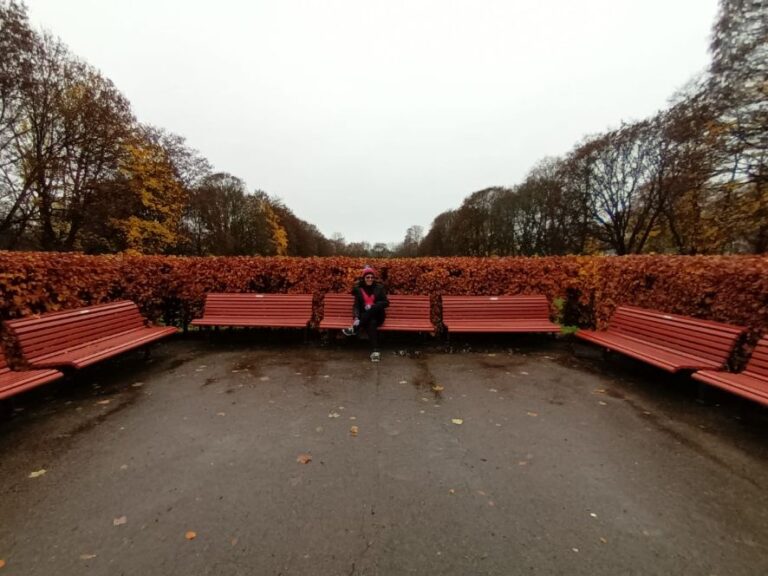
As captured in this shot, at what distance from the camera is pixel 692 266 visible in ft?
18.4

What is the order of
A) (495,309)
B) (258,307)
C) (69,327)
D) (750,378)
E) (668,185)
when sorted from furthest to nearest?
1. (668,185)
2. (258,307)
3. (495,309)
4. (69,327)
5. (750,378)

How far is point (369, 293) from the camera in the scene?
23.4 ft

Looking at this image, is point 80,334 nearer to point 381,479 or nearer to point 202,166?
point 381,479

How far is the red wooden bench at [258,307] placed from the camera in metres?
7.57

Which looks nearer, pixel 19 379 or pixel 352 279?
pixel 19 379

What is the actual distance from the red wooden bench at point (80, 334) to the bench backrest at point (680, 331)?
7386mm

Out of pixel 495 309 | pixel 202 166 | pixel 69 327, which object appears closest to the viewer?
pixel 69 327

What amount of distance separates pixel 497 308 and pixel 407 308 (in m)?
1.74

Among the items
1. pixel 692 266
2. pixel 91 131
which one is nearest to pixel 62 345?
pixel 692 266

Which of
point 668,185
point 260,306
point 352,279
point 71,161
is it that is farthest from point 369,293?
point 668,185

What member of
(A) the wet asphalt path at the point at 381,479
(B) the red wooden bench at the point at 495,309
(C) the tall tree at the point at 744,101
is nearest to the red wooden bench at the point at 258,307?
(A) the wet asphalt path at the point at 381,479

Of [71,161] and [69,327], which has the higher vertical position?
[71,161]

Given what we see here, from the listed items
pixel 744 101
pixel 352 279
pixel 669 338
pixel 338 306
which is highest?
pixel 744 101

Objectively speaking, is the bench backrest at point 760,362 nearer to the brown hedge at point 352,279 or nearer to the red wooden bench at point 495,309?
the brown hedge at point 352,279
